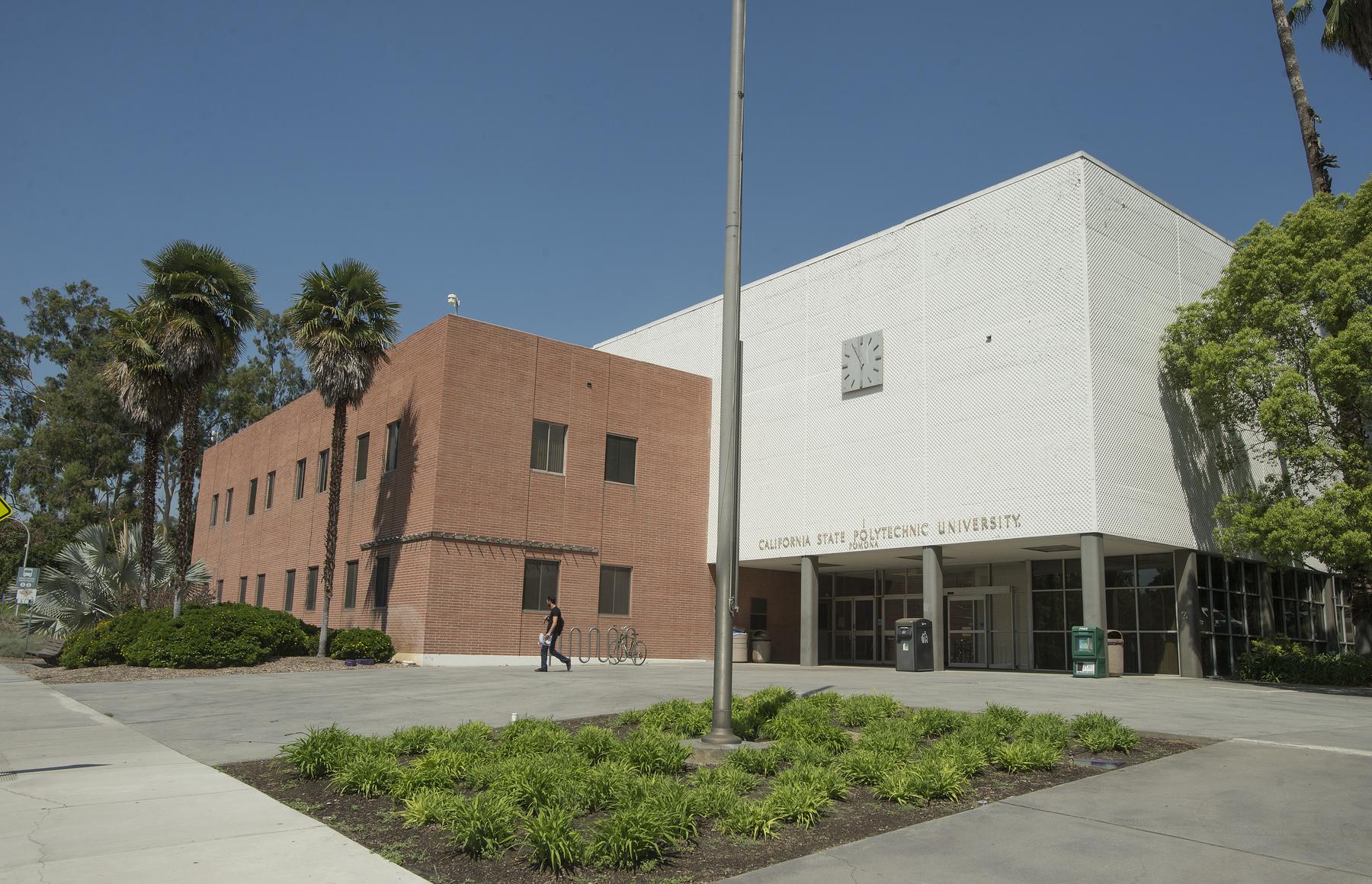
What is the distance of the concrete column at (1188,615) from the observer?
83.1 feet

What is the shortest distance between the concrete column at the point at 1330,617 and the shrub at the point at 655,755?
31880 mm

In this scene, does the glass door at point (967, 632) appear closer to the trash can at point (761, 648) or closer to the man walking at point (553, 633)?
the trash can at point (761, 648)

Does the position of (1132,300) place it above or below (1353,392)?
above

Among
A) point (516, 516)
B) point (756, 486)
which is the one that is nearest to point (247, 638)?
point (516, 516)

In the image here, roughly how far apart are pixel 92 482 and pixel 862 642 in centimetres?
5096

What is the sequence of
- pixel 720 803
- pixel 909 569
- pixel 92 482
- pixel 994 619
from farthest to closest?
pixel 92 482
pixel 909 569
pixel 994 619
pixel 720 803

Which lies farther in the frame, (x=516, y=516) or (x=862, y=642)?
(x=862, y=642)

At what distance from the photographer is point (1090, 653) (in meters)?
22.7

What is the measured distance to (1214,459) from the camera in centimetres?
2703

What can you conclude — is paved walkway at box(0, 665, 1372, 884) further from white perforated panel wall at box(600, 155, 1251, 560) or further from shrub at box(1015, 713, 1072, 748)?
white perforated panel wall at box(600, 155, 1251, 560)

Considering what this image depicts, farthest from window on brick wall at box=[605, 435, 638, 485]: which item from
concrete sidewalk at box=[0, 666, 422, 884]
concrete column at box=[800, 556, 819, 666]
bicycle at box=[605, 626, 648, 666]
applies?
concrete sidewalk at box=[0, 666, 422, 884]

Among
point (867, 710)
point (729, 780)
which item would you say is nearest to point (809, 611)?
point (867, 710)

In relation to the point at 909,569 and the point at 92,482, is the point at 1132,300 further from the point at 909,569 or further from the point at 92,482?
the point at 92,482

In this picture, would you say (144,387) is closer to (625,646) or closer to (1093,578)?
(625,646)
